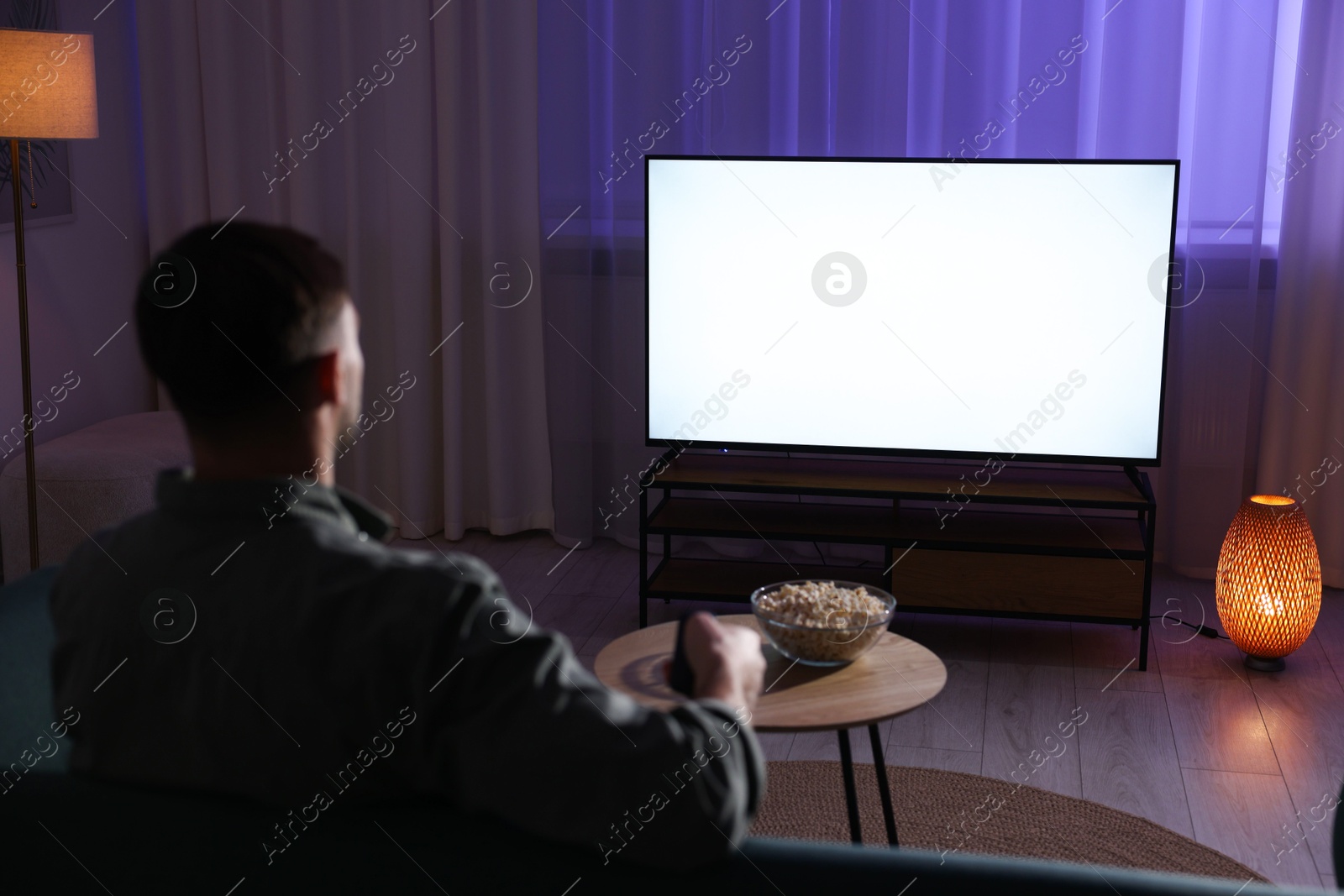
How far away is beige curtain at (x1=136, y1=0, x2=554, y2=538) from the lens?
4047 mm

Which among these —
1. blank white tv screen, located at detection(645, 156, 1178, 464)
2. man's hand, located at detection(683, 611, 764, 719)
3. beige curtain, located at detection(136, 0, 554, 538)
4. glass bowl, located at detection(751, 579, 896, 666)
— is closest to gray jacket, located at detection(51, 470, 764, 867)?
man's hand, located at detection(683, 611, 764, 719)

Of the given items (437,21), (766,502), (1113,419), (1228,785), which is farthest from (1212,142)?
(437,21)

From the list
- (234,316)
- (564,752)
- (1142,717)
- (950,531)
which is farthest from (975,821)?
(234,316)

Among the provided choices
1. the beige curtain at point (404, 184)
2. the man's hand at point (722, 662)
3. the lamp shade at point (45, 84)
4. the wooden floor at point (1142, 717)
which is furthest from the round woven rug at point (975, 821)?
the lamp shade at point (45, 84)

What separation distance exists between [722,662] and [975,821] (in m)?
1.49

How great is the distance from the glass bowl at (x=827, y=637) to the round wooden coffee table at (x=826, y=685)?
0.02 metres

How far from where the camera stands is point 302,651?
0.97 meters

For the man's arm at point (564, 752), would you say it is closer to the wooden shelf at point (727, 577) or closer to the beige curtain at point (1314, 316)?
the wooden shelf at point (727, 577)

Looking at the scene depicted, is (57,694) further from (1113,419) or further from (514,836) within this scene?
(1113,419)

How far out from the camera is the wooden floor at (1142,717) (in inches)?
99.7

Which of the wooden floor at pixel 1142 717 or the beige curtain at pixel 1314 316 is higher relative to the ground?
the beige curtain at pixel 1314 316

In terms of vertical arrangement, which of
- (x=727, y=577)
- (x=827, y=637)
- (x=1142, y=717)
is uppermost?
(x=827, y=637)

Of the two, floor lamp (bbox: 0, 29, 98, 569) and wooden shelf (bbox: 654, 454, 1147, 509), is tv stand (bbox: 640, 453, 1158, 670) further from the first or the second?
floor lamp (bbox: 0, 29, 98, 569)

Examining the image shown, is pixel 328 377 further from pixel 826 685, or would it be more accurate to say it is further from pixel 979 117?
pixel 979 117
